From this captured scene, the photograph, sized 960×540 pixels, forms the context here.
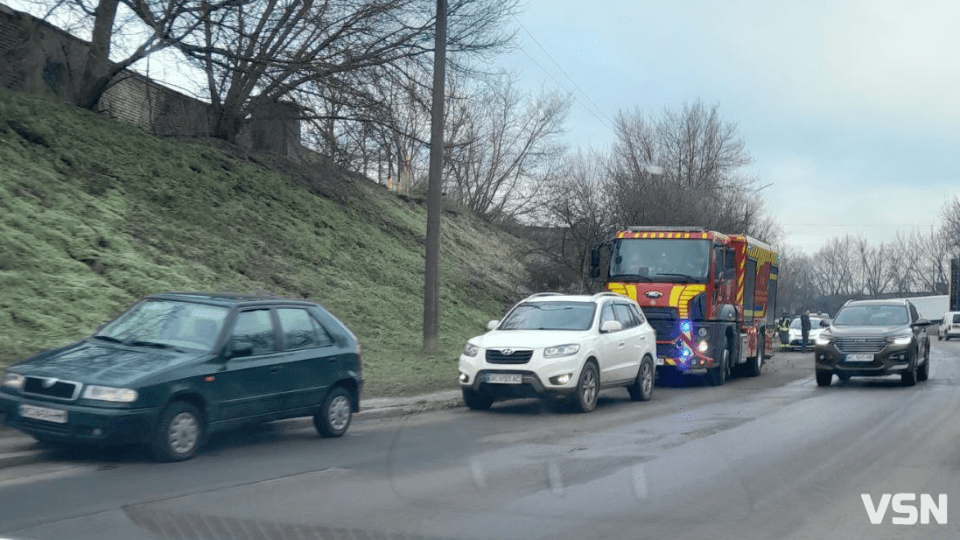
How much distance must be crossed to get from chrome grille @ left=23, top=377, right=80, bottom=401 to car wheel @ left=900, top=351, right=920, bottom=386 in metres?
16.1

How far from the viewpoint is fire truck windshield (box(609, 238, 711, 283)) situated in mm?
20203

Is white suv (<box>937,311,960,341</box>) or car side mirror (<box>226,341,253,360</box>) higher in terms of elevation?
white suv (<box>937,311,960,341</box>)

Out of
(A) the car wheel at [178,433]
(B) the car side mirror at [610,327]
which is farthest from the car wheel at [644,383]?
(A) the car wheel at [178,433]

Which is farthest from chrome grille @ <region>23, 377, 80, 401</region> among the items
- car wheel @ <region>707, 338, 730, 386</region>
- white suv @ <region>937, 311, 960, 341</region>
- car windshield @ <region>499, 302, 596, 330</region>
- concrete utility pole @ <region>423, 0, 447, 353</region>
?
white suv @ <region>937, 311, 960, 341</region>

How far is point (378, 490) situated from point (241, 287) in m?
12.5

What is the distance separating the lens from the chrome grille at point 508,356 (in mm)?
14125

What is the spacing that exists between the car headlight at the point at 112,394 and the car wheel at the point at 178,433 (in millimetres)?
400

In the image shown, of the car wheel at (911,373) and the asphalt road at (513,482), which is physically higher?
the car wheel at (911,373)

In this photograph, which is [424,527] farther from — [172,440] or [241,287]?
[241,287]

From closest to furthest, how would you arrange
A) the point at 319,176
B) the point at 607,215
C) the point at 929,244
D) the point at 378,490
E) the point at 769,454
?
1. the point at 378,490
2. the point at 769,454
3. the point at 319,176
4. the point at 607,215
5. the point at 929,244

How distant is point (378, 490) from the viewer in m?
8.08

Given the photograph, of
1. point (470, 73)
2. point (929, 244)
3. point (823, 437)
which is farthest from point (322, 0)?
point (929, 244)

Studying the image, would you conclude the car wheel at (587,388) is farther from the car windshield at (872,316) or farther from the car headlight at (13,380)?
the car windshield at (872,316)

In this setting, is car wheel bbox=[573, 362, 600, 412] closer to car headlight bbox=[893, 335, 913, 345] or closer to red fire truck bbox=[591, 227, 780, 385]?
red fire truck bbox=[591, 227, 780, 385]
